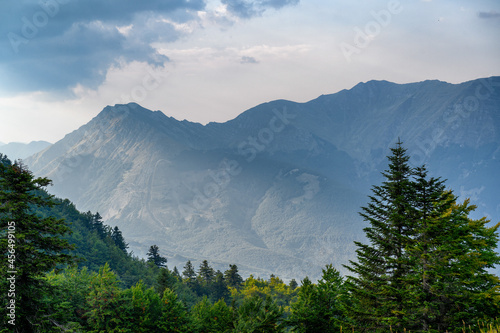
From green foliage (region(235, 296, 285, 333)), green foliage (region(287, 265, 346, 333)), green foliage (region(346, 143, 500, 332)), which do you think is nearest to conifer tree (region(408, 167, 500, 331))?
green foliage (region(346, 143, 500, 332))

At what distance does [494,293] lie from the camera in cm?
2614

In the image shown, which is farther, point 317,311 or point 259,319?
point 317,311

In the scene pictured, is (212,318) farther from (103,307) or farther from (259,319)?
(103,307)

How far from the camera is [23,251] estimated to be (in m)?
22.0

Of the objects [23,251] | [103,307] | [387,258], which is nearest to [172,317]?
[103,307]

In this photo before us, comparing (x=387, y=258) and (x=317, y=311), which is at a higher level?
(x=387, y=258)

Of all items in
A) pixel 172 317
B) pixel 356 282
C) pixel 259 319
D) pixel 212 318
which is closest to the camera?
pixel 356 282

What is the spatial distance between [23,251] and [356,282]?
23.8m

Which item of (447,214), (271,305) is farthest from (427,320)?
(271,305)

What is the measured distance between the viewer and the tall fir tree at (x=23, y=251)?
846 inches

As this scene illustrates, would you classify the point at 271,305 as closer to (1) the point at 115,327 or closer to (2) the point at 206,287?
(1) the point at 115,327

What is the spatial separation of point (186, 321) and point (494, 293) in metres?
27.9

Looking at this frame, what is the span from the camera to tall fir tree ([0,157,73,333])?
21484 millimetres

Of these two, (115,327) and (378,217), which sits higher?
(378,217)
